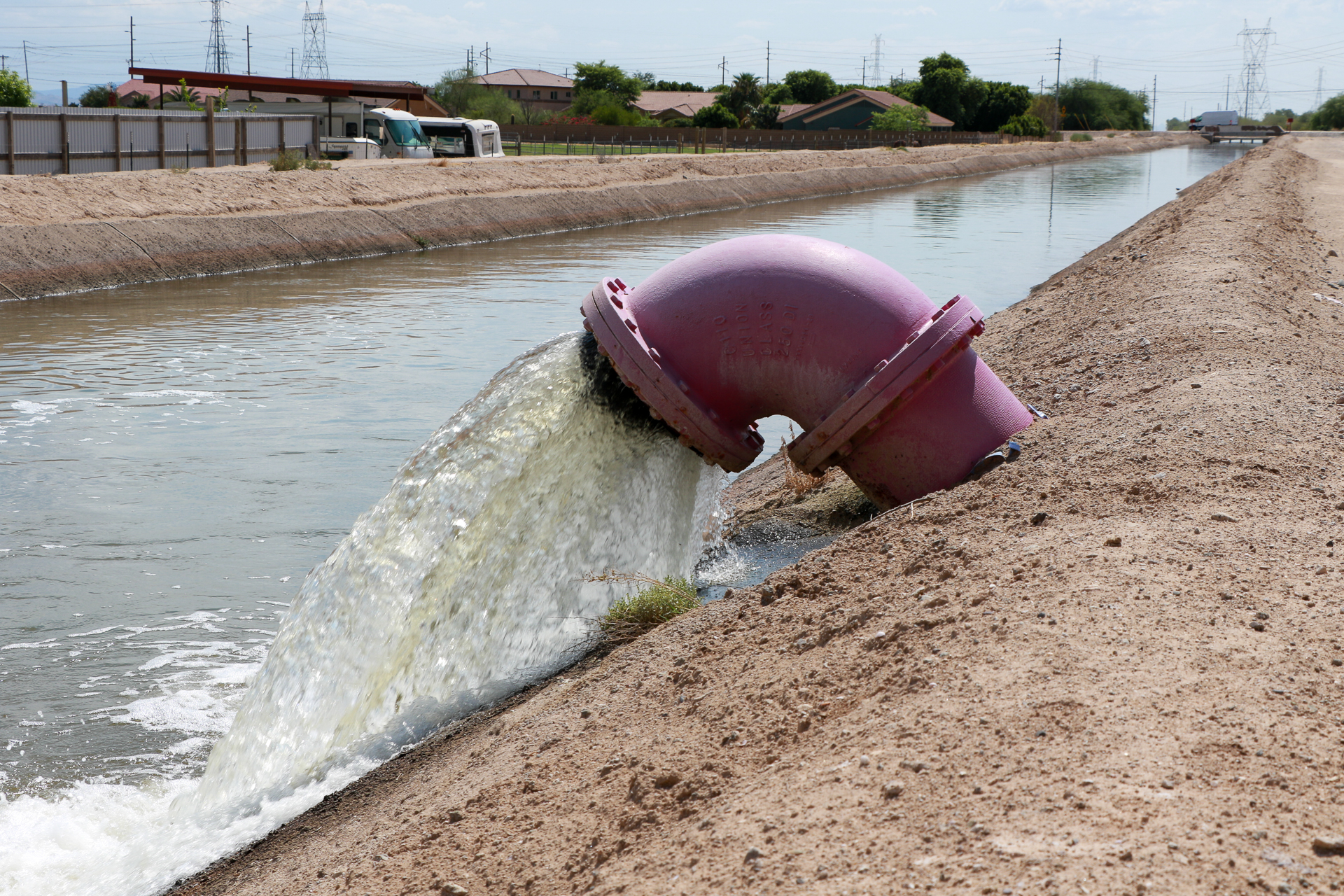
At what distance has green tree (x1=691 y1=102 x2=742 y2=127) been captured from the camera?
77.8 meters

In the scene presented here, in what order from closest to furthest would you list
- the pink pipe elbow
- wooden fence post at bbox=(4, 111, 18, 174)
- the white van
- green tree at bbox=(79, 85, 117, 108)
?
the pink pipe elbow → wooden fence post at bbox=(4, 111, 18, 174) → the white van → green tree at bbox=(79, 85, 117, 108)

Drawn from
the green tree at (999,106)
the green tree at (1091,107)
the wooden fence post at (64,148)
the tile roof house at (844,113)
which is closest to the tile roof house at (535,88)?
the tile roof house at (844,113)

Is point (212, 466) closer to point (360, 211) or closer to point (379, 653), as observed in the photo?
point (379, 653)

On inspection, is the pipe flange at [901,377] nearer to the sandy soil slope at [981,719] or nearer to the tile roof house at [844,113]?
the sandy soil slope at [981,719]

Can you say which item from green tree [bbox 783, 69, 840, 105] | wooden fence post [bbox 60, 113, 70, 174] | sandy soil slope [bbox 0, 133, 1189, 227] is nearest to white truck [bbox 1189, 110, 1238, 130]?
green tree [bbox 783, 69, 840, 105]

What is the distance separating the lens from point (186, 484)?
8.96 meters

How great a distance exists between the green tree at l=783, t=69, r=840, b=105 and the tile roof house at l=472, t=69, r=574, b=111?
1917cm

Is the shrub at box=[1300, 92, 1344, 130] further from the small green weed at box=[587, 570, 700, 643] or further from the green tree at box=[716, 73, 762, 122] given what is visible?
the small green weed at box=[587, 570, 700, 643]

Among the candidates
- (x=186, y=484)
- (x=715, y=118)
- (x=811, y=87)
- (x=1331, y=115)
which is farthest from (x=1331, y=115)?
(x=186, y=484)

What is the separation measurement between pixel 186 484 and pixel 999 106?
97.5 m

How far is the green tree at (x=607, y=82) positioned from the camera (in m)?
86.3

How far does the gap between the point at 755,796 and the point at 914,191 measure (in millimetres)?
46742

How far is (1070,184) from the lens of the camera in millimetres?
51031

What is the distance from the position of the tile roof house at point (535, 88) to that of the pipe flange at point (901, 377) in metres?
102
